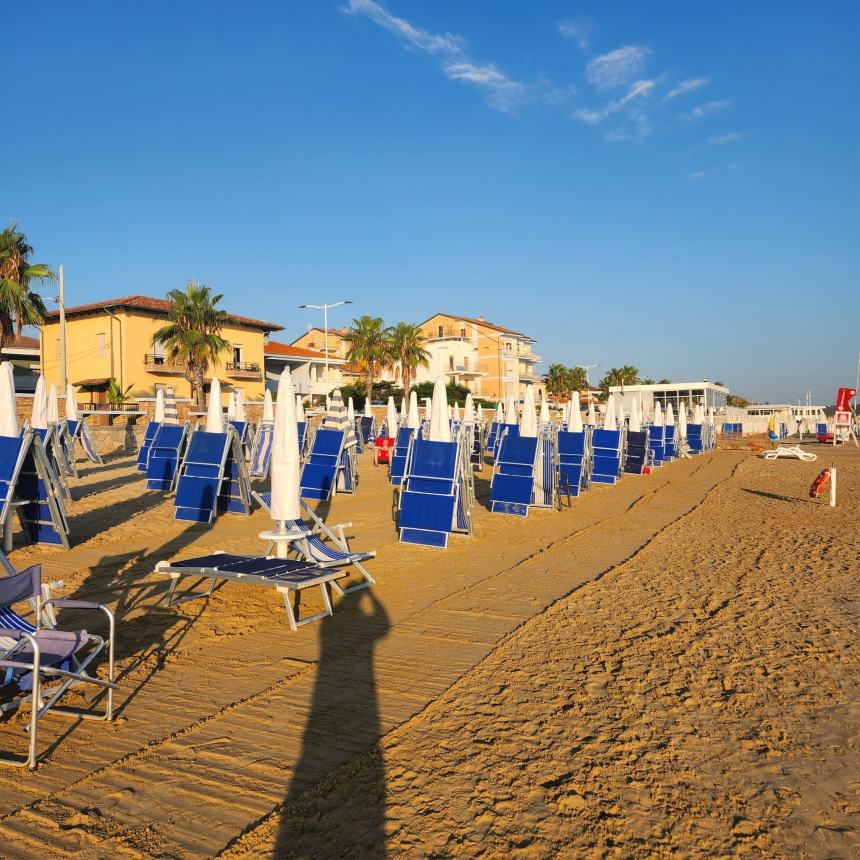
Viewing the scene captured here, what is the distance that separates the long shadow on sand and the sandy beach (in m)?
0.01

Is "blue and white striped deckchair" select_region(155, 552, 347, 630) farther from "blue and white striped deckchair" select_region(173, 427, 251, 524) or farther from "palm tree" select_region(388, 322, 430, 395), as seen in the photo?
"palm tree" select_region(388, 322, 430, 395)

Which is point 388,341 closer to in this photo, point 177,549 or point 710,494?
point 710,494

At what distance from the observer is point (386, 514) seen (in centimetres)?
1283

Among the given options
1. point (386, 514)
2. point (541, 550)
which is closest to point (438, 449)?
point (541, 550)

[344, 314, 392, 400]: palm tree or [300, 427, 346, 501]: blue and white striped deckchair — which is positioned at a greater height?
[344, 314, 392, 400]: palm tree

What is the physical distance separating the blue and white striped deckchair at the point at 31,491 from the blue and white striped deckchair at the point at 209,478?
2128mm

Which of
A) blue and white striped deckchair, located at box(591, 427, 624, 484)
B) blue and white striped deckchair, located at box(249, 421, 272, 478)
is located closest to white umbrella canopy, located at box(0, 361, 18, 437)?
blue and white striped deckchair, located at box(249, 421, 272, 478)

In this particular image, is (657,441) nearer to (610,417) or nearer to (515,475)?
(610,417)

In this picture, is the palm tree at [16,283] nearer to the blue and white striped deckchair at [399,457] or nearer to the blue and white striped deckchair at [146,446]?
the blue and white striped deckchair at [146,446]

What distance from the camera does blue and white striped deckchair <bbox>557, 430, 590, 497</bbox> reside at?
16016 mm

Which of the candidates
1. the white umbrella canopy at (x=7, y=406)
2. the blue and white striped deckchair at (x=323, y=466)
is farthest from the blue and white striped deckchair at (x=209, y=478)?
the white umbrella canopy at (x=7, y=406)

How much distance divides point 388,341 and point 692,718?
42881mm

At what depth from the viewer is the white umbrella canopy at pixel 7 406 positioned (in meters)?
9.14

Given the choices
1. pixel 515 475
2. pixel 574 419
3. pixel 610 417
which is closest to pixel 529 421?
pixel 515 475
